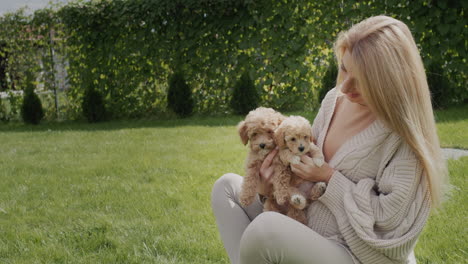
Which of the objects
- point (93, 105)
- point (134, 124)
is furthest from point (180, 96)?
point (93, 105)

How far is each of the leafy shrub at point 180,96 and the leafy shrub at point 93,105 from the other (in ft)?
4.57

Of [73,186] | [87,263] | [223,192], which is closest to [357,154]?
[223,192]

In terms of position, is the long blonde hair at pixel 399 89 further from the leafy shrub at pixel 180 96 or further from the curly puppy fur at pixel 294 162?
the leafy shrub at pixel 180 96

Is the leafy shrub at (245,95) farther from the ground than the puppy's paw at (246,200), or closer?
closer

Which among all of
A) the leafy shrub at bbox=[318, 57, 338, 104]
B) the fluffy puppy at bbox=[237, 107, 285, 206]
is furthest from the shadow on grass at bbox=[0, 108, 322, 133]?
the fluffy puppy at bbox=[237, 107, 285, 206]

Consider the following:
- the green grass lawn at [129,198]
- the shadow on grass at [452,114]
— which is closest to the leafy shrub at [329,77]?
the shadow on grass at [452,114]

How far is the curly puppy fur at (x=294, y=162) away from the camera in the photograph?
85.3 inches

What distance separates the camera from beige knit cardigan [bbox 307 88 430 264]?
1900mm

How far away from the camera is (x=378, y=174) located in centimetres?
202

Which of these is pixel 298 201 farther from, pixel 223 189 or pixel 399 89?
pixel 399 89

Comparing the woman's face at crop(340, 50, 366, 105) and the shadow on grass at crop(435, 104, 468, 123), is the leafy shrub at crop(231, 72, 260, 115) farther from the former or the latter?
the woman's face at crop(340, 50, 366, 105)

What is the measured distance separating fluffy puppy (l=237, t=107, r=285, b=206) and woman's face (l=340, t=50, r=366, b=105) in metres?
0.38

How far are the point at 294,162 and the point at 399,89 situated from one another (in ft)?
1.83

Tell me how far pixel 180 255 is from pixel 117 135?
15.2ft
